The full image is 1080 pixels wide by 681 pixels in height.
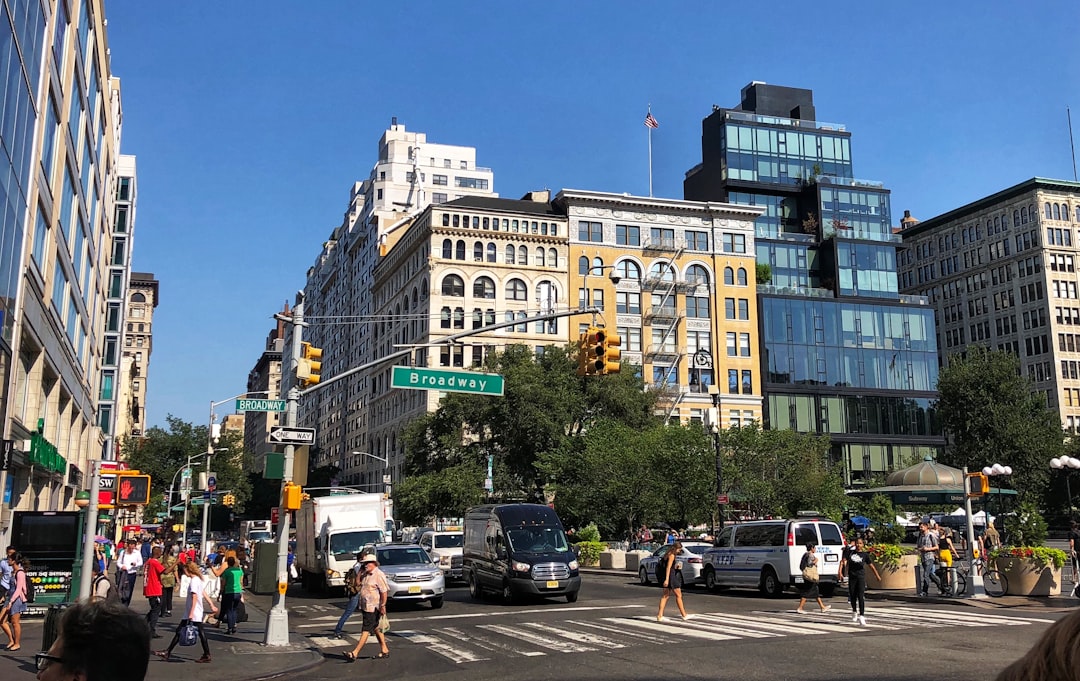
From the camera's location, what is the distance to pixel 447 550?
3750 centimetres

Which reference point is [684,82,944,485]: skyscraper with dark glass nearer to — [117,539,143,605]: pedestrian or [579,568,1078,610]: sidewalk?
[579,568,1078,610]: sidewalk

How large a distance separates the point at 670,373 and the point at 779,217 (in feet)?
83.7

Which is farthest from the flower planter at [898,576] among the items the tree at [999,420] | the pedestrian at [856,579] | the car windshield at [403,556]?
the tree at [999,420]

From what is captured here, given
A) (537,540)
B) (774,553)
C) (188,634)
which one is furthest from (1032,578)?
(188,634)

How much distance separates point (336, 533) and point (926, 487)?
30043 mm

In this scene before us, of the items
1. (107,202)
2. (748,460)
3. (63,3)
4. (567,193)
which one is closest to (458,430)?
(748,460)

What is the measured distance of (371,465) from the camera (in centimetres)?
10538

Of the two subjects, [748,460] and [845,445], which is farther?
[845,445]

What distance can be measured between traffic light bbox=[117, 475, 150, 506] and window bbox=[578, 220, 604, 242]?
72838mm

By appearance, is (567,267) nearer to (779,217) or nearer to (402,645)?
(779,217)

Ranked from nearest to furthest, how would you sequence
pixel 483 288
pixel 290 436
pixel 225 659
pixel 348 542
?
1. pixel 225 659
2. pixel 290 436
3. pixel 348 542
4. pixel 483 288

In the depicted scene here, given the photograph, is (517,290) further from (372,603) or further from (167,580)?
(372,603)

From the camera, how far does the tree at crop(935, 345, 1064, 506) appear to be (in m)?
78.6

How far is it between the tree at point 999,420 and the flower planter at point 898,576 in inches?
2211
